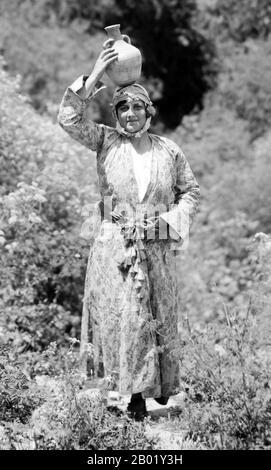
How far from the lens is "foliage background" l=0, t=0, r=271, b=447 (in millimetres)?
5484

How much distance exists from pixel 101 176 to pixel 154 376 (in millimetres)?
1104

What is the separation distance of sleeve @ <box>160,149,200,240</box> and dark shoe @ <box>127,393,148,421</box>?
0.90m

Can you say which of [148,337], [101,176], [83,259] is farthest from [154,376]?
[83,259]

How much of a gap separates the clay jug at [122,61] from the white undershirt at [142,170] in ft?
1.24

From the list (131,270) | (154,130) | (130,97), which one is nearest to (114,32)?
(130,97)

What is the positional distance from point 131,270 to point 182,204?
48cm

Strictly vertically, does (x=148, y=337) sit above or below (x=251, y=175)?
below

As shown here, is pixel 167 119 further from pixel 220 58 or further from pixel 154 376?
pixel 154 376

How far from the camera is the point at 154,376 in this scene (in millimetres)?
4016

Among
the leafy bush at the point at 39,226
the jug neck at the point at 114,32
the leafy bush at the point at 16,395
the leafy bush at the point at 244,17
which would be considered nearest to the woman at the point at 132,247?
the jug neck at the point at 114,32

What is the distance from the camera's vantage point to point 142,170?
4086 millimetres

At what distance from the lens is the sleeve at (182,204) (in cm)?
402

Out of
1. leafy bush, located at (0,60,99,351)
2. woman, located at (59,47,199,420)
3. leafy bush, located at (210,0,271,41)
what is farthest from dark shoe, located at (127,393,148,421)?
leafy bush, located at (210,0,271,41)

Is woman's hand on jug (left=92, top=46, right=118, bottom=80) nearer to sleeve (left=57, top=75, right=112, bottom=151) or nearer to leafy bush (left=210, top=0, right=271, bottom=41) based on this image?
sleeve (left=57, top=75, right=112, bottom=151)
